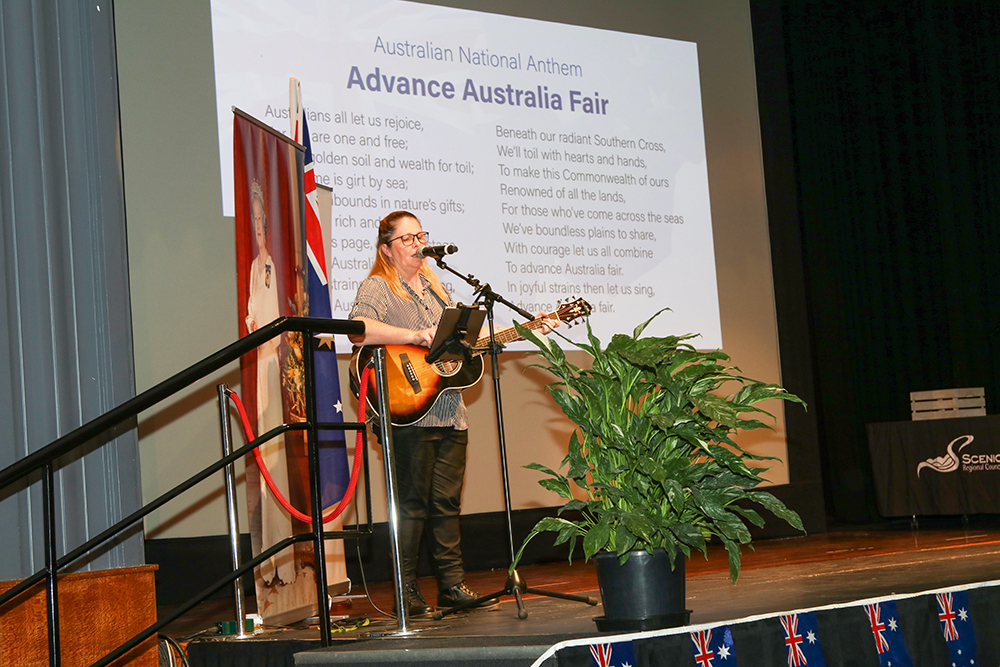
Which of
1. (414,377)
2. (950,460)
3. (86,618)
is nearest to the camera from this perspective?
(86,618)

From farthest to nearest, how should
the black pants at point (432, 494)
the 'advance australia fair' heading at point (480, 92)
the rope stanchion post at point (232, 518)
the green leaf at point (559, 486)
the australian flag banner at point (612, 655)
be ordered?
1. the 'advance australia fair' heading at point (480, 92)
2. the black pants at point (432, 494)
3. the rope stanchion post at point (232, 518)
4. the green leaf at point (559, 486)
5. the australian flag banner at point (612, 655)

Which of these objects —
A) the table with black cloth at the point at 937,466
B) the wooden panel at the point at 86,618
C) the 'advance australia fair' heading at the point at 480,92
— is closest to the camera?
the wooden panel at the point at 86,618

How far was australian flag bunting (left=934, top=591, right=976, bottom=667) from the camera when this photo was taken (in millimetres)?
2551

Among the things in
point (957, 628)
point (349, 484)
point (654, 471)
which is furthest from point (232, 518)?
point (957, 628)

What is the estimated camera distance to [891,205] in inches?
298

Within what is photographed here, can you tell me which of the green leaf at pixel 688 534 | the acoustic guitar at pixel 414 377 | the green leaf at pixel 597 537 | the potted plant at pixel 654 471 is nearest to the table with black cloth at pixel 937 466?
the acoustic guitar at pixel 414 377

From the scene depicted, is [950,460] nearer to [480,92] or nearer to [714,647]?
[480,92]

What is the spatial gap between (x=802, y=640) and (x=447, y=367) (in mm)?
1492

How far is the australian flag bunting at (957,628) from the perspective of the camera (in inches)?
100

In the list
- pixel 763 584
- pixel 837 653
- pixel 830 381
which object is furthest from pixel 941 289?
pixel 837 653

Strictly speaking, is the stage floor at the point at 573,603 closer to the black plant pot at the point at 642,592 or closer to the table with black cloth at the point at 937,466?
the black plant pot at the point at 642,592

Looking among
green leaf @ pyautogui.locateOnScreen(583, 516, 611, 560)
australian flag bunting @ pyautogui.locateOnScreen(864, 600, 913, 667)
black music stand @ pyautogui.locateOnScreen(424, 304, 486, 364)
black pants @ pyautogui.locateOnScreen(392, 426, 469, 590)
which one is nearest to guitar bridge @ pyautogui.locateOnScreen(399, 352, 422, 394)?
black pants @ pyautogui.locateOnScreen(392, 426, 469, 590)

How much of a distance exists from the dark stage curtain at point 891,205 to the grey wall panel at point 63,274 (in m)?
5.51

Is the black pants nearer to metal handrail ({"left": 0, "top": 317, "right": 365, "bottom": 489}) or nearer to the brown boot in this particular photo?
the brown boot
